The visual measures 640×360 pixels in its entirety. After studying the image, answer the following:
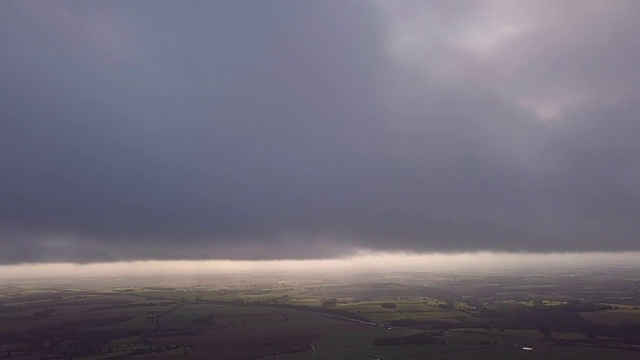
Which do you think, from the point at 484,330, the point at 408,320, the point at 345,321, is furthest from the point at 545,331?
the point at 345,321

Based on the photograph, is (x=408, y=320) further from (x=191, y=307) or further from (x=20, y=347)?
(x=20, y=347)

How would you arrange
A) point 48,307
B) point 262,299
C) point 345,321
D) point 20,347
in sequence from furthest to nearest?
point 262,299
point 48,307
point 345,321
point 20,347

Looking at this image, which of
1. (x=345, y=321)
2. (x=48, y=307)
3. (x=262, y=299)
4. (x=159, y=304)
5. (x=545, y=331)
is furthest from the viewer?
(x=262, y=299)

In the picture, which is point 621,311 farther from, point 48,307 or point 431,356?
point 48,307

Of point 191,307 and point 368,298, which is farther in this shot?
point 368,298

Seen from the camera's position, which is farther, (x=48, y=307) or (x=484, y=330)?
(x=48, y=307)

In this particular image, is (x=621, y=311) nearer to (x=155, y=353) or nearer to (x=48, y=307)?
(x=155, y=353)

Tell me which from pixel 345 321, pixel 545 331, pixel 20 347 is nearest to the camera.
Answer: pixel 20 347

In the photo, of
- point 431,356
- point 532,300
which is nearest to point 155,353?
point 431,356

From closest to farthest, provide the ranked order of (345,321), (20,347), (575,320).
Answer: (20,347)
(575,320)
(345,321)
